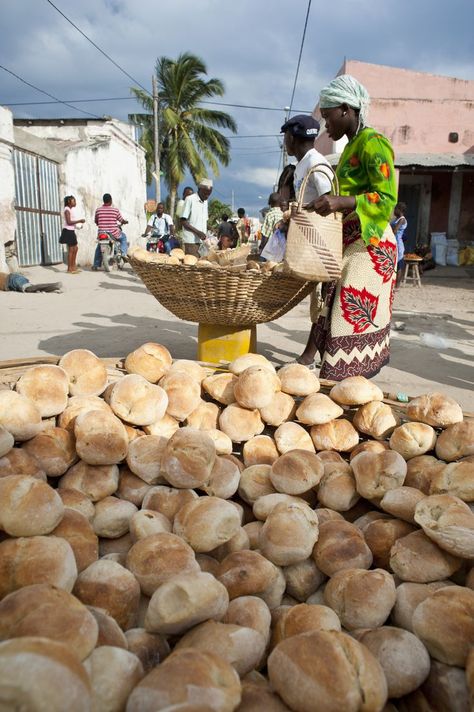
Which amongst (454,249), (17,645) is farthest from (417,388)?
(454,249)

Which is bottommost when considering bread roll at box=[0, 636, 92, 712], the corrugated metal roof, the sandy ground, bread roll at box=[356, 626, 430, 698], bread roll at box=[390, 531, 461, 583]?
the sandy ground

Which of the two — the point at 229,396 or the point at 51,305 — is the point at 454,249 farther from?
the point at 229,396

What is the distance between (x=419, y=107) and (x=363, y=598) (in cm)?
1847

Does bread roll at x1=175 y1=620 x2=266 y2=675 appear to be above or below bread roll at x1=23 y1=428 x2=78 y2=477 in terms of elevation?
below

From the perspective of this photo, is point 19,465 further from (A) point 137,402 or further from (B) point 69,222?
(B) point 69,222

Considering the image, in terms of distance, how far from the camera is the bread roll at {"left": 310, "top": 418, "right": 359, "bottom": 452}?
6.33ft

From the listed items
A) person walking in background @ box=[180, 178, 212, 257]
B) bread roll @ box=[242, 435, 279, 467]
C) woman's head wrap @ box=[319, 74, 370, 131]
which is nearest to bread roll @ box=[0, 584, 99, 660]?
bread roll @ box=[242, 435, 279, 467]

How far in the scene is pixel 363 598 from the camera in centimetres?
118

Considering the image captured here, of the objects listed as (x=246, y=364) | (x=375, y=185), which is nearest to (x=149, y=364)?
(x=246, y=364)

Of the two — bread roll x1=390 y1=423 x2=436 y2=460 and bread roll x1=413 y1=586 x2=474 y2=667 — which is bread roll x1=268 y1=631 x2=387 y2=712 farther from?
bread roll x1=390 y1=423 x2=436 y2=460

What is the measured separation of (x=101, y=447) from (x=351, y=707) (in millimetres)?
1023

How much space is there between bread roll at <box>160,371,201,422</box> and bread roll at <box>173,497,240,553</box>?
585 mm

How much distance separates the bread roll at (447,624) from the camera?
3.44 feet

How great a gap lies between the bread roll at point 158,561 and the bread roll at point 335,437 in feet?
2.68
